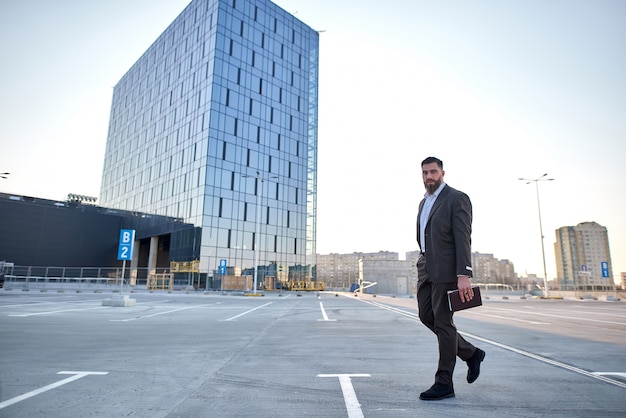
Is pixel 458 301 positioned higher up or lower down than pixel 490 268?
lower down

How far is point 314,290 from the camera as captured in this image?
52.4 metres

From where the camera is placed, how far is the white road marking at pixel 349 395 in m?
2.49

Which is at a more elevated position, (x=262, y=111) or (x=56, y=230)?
(x=262, y=111)

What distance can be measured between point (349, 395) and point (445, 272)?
1.27 metres

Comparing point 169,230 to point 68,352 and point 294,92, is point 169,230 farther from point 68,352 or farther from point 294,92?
point 68,352

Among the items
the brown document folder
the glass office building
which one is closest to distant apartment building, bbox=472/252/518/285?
the glass office building

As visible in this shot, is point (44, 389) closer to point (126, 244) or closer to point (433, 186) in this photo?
point (433, 186)

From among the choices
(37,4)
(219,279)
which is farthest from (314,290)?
(37,4)

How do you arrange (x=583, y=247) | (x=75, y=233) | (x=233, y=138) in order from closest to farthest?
(x=233, y=138)
(x=75, y=233)
(x=583, y=247)

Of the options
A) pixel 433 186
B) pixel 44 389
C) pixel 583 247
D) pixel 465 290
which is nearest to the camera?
pixel 465 290

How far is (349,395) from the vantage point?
292 cm

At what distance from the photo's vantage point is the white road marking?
249 cm

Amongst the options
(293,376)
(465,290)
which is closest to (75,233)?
(293,376)

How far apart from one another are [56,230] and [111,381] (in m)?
59.3
